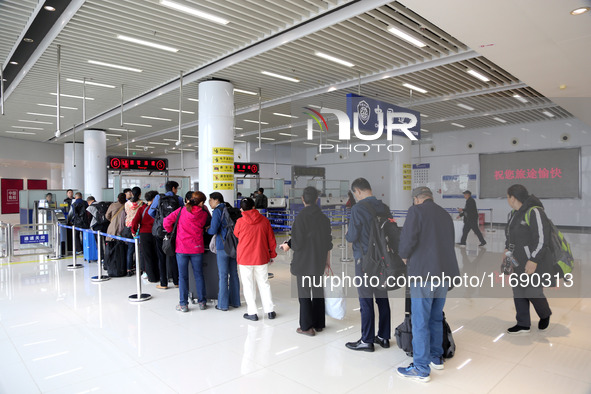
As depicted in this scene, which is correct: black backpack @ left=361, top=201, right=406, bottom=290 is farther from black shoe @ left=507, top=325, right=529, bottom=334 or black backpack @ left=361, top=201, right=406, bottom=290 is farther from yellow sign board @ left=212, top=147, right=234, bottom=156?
yellow sign board @ left=212, top=147, right=234, bottom=156

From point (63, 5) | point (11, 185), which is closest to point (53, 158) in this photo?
point (11, 185)

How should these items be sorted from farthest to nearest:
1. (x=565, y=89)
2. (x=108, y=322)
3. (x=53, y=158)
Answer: (x=53, y=158), (x=565, y=89), (x=108, y=322)

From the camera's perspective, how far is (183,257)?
15.8ft

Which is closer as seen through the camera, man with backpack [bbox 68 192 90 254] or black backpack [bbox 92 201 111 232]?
black backpack [bbox 92 201 111 232]

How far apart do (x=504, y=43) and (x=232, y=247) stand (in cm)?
448

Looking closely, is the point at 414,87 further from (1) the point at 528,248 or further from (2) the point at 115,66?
(2) the point at 115,66

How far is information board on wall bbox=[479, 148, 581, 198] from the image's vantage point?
13.1 feet

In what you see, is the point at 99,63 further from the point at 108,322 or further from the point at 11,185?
the point at 11,185

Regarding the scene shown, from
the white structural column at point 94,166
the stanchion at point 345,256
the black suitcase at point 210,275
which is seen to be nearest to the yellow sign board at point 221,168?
the stanchion at point 345,256

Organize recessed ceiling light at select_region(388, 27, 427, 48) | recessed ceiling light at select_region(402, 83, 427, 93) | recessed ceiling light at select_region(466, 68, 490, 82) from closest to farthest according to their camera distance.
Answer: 1. recessed ceiling light at select_region(388, 27, 427, 48)
2. recessed ceiling light at select_region(466, 68, 490, 82)
3. recessed ceiling light at select_region(402, 83, 427, 93)

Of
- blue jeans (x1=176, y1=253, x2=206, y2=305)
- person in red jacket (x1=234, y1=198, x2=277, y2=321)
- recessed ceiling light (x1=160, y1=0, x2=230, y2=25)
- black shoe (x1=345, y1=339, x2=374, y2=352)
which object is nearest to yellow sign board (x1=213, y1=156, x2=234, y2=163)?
recessed ceiling light (x1=160, y1=0, x2=230, y2=25)

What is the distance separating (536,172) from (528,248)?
2.80ft

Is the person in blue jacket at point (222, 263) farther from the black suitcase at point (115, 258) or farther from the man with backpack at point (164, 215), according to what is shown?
the black suitcase at point (115, 258)

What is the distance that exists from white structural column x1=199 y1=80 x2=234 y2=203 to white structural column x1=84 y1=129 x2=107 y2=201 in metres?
7.29
